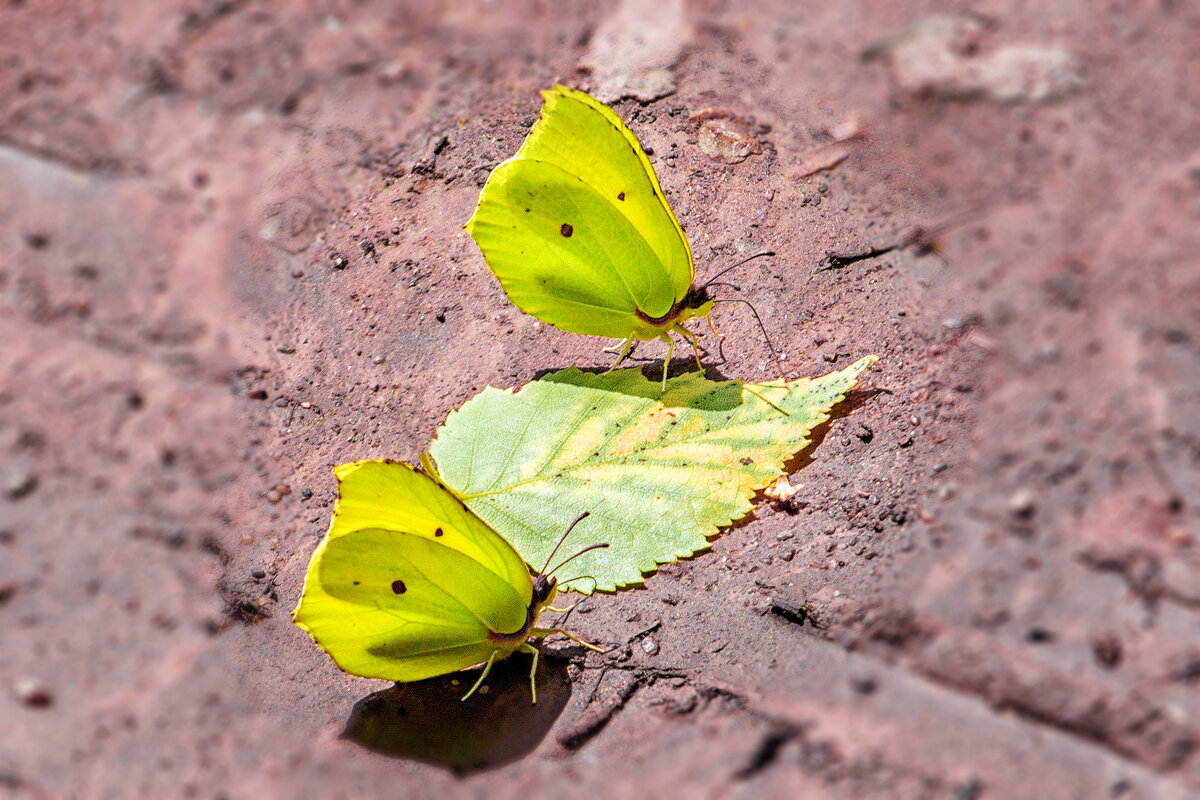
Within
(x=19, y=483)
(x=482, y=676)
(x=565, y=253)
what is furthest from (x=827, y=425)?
(x=19, y=483)

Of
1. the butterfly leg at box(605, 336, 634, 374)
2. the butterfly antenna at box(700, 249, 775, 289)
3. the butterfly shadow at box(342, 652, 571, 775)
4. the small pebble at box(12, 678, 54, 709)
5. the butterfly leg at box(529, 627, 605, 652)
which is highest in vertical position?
the butterfly antenna at box(700, 249, 775, 289)

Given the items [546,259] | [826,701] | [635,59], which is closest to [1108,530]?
[826,701]

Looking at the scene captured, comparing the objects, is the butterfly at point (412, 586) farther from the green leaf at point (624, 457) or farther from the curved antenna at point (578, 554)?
the green leaf at point (624, 457)

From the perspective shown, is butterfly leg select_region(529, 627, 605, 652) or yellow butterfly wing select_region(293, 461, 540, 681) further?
butterfly leg select_region(529, 627, 605, 652)

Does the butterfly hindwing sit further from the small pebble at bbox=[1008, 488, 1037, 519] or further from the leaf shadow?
the small pebble at bbox=[1008, 488, 1037, 519]

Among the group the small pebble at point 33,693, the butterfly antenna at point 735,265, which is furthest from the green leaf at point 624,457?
the small pebble at point 33,693

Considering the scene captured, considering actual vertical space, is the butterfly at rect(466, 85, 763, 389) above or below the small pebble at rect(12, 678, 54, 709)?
above

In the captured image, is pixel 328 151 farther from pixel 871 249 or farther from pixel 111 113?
pixel 871 249

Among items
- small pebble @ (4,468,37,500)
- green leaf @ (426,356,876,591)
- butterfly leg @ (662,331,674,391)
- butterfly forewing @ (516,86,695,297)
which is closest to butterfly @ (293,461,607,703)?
green leaf @ (426,356,876,591)
